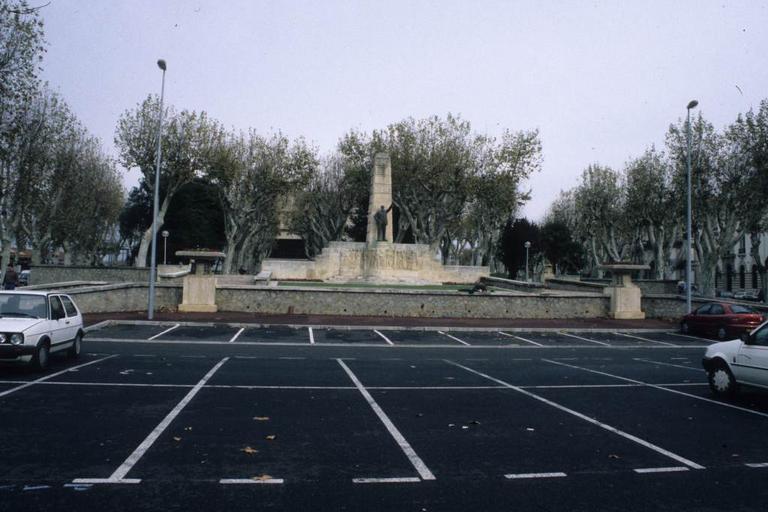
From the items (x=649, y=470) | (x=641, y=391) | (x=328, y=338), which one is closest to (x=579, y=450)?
(x=649, y=470)

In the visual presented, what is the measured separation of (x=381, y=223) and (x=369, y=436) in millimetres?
34752

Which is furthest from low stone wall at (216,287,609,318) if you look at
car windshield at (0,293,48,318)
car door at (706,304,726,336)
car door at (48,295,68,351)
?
car windshield at (0,293,48,318)

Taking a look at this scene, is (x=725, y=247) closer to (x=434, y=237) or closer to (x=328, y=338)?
(x=434, y=237)

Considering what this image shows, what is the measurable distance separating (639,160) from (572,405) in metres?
41.2

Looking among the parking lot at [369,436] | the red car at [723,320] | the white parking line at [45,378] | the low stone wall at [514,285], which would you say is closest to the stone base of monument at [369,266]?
the low stone wall at [514,285]

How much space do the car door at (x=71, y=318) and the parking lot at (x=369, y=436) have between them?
2.19 feet

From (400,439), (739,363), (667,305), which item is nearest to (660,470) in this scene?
(400,439)

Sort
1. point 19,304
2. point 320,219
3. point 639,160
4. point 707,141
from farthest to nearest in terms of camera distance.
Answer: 1. point 320,219
2. point 639,160
3. point 707,141
4. point 19,304

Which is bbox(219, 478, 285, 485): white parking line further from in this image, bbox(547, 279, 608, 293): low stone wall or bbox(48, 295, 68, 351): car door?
bbox(547, 279, 608, 293): low stone wall

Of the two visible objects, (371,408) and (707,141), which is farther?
(707,141)

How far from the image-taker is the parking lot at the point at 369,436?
A: 16.7 ft

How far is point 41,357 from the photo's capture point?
432 inches

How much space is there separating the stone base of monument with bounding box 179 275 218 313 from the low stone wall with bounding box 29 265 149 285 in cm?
1641

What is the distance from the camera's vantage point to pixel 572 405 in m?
9.22
